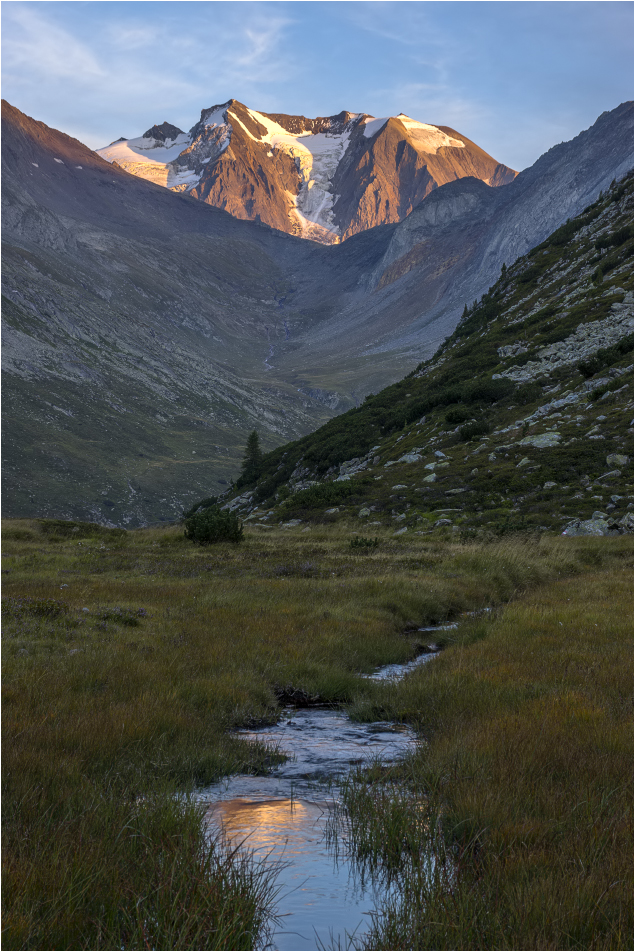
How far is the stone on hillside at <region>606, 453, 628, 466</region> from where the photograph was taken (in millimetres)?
26892

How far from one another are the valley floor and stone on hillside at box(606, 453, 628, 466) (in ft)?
46.1

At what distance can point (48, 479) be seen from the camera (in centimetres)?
12862

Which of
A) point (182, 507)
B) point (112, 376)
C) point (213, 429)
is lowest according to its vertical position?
point (182, 507)

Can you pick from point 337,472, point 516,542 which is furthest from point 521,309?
point 516,542

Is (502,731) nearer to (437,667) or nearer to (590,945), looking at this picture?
(590,945)

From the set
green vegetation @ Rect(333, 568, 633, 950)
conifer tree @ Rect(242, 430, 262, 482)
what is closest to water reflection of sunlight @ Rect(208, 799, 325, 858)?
green vegetation @ Rect(333, 568, 633, 950)

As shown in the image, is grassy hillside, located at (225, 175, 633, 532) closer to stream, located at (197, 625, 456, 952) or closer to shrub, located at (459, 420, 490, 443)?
shrub, located at (459, 420, 490, 443)

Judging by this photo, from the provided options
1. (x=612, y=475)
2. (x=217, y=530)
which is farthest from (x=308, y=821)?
(x=612, y=475)

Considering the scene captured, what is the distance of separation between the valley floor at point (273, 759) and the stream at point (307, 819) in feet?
0.61

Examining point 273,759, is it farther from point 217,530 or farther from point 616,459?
point 616,459

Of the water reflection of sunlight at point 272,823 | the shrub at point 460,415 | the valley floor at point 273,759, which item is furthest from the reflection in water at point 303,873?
the shrub at point 460,415

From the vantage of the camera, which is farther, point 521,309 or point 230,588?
point 521,309

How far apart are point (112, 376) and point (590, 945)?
198 m

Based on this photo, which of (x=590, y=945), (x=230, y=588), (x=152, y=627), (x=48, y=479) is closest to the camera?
(x=590, y=945)
